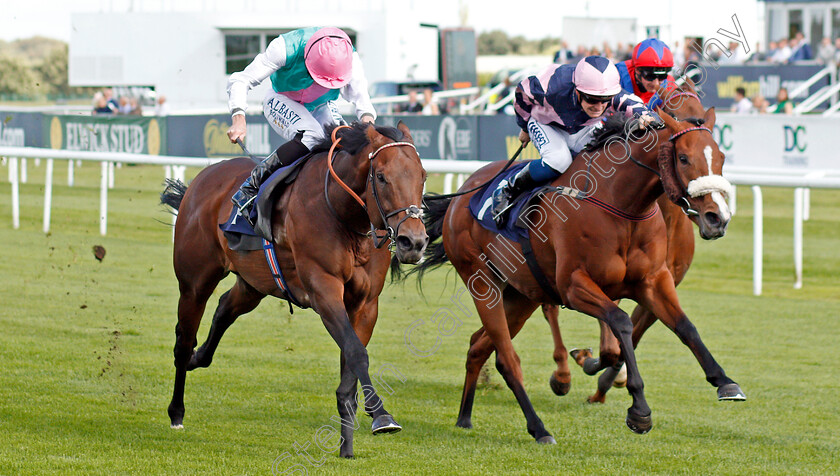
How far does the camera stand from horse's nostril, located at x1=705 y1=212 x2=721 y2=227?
386 centimetres

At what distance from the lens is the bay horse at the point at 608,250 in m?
4.01

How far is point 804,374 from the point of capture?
6004 millimetres

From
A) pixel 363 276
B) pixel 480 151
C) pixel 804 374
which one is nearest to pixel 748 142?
pixel 480 151

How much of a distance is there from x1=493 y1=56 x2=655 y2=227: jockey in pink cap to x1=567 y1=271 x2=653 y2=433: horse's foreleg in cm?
64

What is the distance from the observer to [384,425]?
12.4ft

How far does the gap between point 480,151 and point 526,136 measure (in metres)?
8.11

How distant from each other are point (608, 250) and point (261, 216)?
1512 mm

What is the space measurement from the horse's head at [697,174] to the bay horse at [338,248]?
1.02 meters

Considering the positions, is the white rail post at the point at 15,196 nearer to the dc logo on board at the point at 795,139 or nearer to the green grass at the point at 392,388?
the green grass at the point at 392,388

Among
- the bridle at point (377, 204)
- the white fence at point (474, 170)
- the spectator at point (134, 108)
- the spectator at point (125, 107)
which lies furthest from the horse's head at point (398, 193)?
the spectator at point (125, 107)

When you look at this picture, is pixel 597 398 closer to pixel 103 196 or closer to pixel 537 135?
pixel 537 135

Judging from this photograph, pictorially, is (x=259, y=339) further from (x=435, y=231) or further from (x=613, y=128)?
(x=613, y=128)

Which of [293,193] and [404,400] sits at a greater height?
[293,193]

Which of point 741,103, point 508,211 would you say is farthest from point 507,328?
point 741,103
